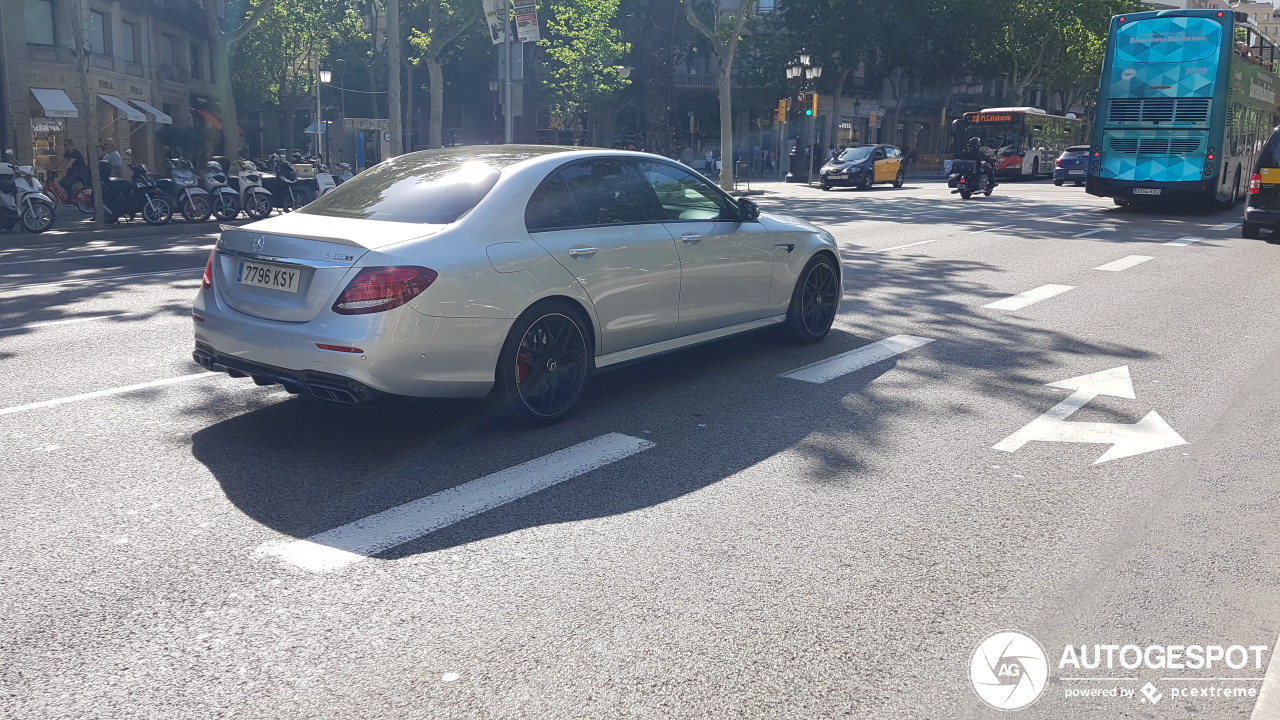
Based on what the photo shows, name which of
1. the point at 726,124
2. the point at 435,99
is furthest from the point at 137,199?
the point at 726,124

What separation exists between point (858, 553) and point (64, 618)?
2736 mm

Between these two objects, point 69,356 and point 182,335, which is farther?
point 182,335

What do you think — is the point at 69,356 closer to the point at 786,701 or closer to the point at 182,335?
the point at 182,335

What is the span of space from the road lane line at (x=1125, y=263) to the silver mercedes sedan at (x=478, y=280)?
8183mm

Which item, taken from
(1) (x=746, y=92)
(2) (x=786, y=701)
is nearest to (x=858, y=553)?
(2) (x=786, y=701)

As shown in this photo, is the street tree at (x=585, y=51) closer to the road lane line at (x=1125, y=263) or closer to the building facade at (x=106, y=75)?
the building facade at (x=106, y=75)

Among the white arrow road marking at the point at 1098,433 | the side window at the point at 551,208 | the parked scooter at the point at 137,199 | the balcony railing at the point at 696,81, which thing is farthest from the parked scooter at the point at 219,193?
the balcony railing at the point at 696,81

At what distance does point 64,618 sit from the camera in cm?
355

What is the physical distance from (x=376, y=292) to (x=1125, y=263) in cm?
1178

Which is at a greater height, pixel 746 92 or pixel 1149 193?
pixel 746 92

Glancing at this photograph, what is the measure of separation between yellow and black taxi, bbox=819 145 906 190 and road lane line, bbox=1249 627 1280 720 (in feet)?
120

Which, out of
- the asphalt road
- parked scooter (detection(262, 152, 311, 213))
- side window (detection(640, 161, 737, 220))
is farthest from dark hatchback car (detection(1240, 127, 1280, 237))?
parked scooter (detection(262, 152, 311, 213))

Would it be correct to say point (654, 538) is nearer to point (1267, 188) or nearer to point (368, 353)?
point (368, 353)

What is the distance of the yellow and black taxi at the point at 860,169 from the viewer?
38.8 m
